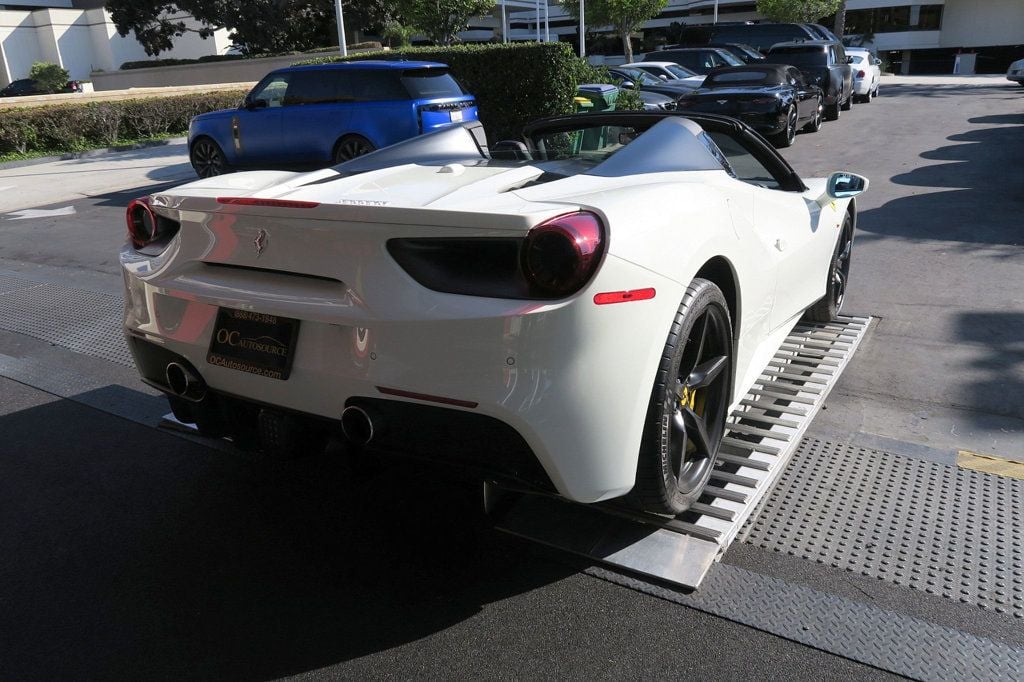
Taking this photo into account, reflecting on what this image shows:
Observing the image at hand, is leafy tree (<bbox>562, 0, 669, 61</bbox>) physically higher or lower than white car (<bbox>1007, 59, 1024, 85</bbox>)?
higher

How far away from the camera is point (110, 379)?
482cm

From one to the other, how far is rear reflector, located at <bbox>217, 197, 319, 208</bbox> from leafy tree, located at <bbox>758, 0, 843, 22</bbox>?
43.8 metres

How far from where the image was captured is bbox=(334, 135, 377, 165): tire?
12.2m

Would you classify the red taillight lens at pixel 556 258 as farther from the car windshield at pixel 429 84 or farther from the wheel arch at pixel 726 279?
the car windshield at pixel 429 84

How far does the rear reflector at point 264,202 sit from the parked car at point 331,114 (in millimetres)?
9166

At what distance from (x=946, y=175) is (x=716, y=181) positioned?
916 cm

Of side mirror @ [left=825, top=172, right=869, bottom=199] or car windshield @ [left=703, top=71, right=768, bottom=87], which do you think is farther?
car windshield @ [left=703, top=71, right=768, bottom=87]

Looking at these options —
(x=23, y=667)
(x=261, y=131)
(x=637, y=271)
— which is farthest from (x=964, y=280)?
(x=261, y=131)

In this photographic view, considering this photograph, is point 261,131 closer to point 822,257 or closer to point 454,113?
point 454,113

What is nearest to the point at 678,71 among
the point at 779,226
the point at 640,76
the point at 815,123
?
the point at 640,76

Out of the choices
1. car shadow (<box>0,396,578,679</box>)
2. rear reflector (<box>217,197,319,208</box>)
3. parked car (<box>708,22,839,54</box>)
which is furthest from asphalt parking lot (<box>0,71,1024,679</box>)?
parked car (<box>708,22,839,54</box>)

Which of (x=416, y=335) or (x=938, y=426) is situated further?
(x=938, y=426)

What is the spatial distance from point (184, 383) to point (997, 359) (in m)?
4.24

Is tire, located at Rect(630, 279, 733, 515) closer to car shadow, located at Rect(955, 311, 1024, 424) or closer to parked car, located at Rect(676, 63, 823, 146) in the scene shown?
car shadow, located at Rect(955, 311, 1024, 424)
